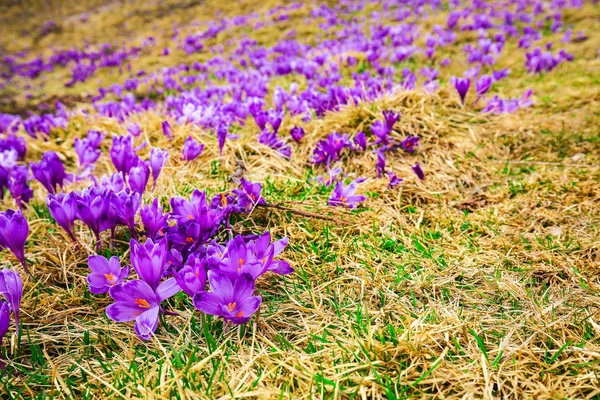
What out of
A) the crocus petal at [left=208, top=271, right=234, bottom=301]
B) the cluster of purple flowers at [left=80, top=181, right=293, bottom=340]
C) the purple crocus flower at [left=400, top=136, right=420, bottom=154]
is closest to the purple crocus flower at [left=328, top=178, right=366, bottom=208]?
the cluster of purple flowers at [left=80, top=181, right=293, bottom=340]

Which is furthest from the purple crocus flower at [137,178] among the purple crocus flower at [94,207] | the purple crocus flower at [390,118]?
the purple crocus flower at [390,118]

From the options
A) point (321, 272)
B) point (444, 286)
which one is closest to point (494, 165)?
point (444, 286)

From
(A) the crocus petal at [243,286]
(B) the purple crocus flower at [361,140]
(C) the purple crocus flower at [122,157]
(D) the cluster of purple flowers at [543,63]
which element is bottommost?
(D) the cluster of purple flowers at [543,63]

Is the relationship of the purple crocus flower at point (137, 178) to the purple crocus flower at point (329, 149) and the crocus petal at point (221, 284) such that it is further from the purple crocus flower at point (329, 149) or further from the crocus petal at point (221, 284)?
the purple crocus flower at point (329, 149)

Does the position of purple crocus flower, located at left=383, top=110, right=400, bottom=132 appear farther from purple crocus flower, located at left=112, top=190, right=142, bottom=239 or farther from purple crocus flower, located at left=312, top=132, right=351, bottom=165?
purple crocus flower, located at left=112, top=190, right=142, bottom=239

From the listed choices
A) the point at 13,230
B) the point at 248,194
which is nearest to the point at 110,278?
the point at 13,230
